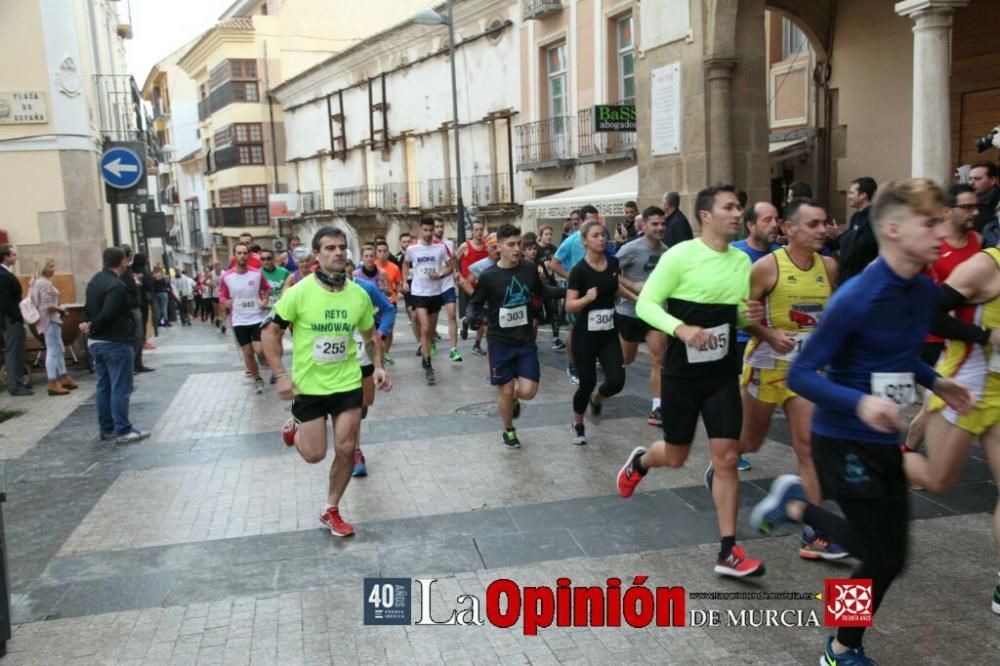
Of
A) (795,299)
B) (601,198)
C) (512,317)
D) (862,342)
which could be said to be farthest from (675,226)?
(862,342)

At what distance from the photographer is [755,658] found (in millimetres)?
3678

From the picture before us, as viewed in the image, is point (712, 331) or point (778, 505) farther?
point (712, 331)

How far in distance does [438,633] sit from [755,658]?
1.41 m

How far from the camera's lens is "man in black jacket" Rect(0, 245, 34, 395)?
11.3m

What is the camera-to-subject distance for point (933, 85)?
31.3 ft

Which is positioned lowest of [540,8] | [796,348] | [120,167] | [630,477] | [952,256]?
[630,477]

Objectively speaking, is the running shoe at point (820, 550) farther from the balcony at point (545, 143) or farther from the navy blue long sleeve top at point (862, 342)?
the balcony at point (545, 143)

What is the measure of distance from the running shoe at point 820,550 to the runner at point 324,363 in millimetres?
2635

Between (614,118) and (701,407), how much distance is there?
14325mm

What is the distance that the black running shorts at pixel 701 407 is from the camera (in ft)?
14.8

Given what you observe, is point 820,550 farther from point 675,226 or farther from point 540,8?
point 540,8

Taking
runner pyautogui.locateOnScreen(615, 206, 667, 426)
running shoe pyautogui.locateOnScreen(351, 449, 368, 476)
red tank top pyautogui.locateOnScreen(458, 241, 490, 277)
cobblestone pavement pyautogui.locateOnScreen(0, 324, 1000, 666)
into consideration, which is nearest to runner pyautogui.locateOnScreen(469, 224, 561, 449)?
cobblestone pavement pyautogui.locateOnScreen(0, 324, 1000, 666)

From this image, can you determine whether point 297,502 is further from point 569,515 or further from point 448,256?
point 448,256

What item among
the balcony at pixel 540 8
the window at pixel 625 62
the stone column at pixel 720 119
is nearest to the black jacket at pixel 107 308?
the stone column at pixel 720 119
